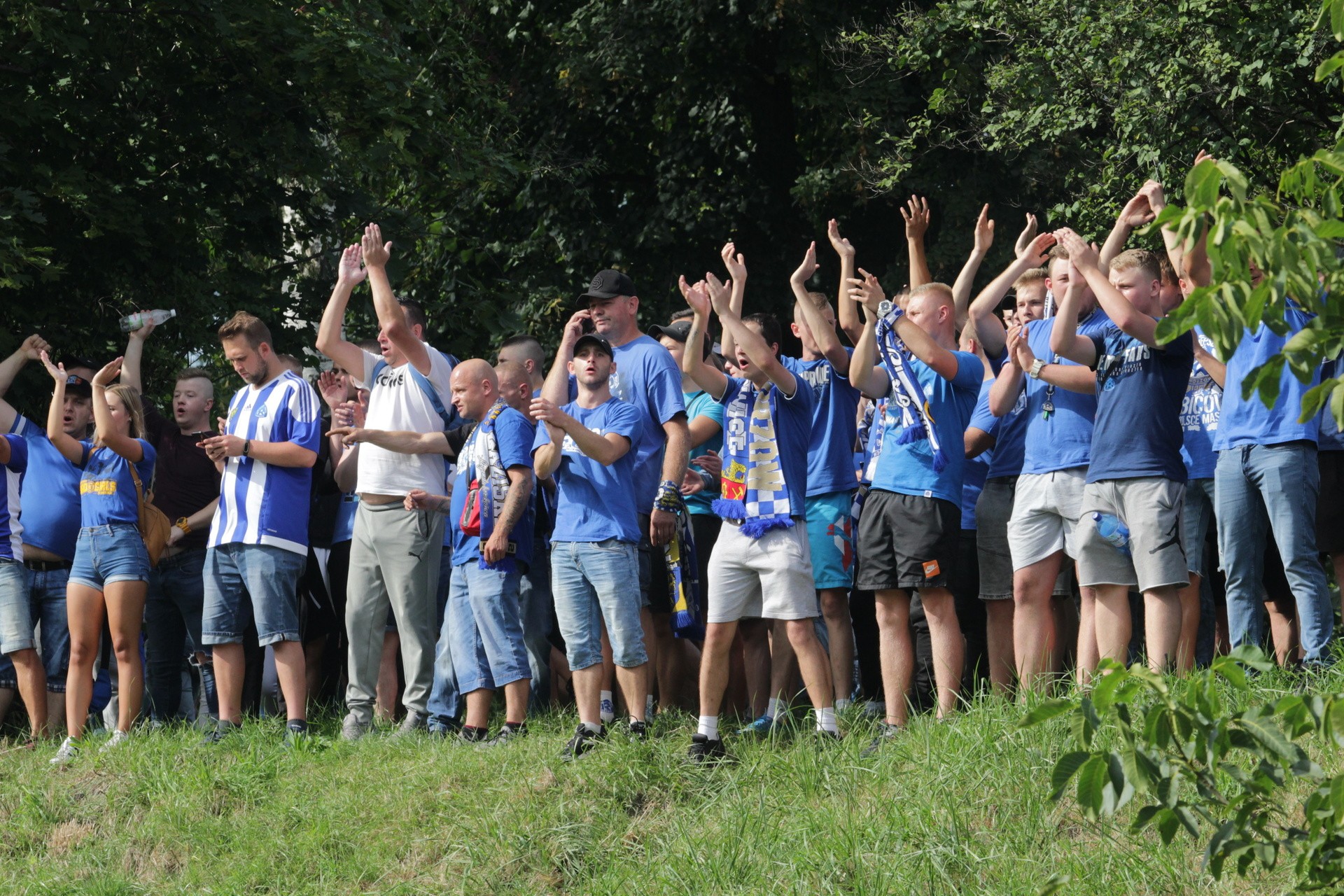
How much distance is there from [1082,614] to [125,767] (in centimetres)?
457

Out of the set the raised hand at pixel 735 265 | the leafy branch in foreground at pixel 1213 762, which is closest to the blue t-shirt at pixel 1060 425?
the raised hand at pixel 735 265

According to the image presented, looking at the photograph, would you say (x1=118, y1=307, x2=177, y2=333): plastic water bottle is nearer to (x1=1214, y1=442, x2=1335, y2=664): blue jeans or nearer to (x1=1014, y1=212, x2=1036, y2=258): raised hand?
(x1=1014, y1=212, x2=1036, y2=258): raised hand

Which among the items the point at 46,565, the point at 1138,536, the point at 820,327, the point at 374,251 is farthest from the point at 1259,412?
the point at 46,565

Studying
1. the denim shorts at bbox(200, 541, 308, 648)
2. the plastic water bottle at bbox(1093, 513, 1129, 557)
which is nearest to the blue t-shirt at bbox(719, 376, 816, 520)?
the plastic water bottle at bbox(1093, 513, 1129, 557)

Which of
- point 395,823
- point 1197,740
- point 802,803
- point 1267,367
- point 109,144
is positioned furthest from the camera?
point 109,144

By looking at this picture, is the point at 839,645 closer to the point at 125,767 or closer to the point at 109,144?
the point at 125,767

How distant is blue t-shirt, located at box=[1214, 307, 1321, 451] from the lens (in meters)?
5.55

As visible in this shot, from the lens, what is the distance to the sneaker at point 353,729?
709 centimetres

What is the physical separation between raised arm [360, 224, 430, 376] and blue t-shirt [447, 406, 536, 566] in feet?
2.42

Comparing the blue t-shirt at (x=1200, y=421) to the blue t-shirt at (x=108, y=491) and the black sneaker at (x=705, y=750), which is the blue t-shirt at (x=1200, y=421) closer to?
the black sneaker at (x=705, y=750)

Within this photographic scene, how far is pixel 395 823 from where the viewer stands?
5973 mm

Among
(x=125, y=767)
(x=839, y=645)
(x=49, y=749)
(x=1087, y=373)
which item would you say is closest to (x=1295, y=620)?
(x=1087, y=373)

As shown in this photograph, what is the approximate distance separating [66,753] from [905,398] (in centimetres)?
471

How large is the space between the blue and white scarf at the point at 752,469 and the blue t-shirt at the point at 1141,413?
1280 mm
